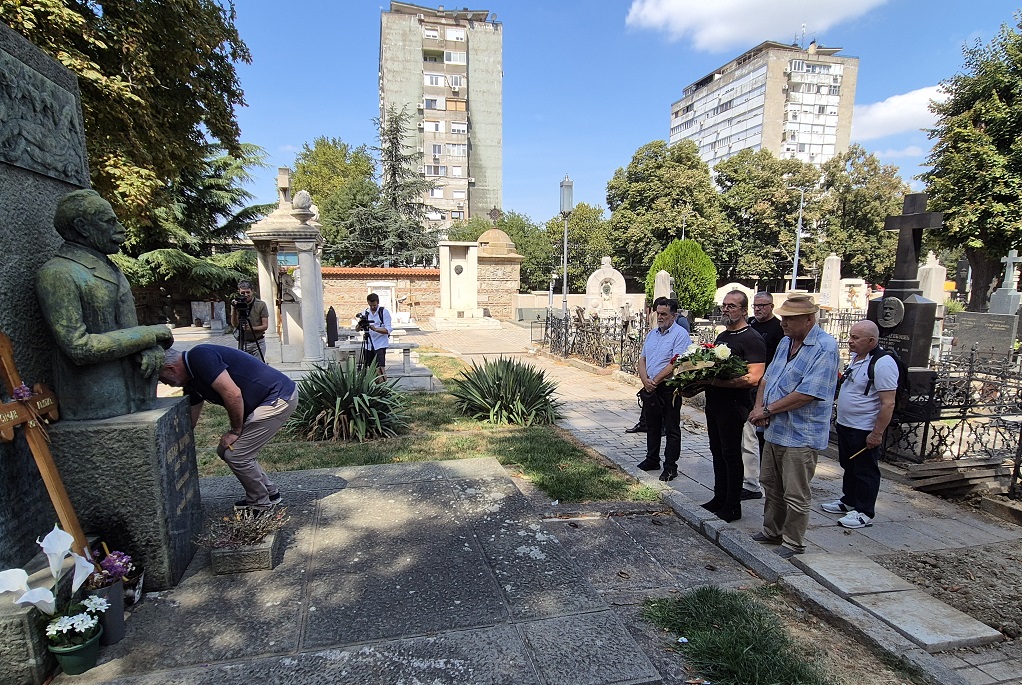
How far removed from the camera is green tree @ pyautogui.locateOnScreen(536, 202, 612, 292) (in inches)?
1468

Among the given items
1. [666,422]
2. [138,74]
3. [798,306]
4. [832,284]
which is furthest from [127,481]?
[832,284]

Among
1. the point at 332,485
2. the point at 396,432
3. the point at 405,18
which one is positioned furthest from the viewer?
the point at 405,18

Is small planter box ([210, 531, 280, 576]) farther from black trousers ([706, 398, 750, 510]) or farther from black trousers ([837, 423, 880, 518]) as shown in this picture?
black trousers ([837, 423, 880, 518])

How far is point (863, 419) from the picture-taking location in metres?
4.33

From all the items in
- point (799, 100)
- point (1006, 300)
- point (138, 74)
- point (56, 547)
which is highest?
point (799, 100)

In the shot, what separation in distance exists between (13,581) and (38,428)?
0.63 m

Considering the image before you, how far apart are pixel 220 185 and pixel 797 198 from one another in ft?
119

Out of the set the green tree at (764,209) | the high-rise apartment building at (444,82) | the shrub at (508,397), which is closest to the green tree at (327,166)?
the high-rise apartment building at (444,82)

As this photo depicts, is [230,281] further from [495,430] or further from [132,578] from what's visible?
[132,578]

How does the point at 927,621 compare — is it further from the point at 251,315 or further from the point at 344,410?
the point at 251,315

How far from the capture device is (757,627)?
8.38 ft

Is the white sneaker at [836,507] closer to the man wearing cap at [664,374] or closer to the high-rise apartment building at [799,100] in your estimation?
the man wearing cap at [664,374]

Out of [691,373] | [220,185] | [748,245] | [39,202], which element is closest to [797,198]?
[748,245]

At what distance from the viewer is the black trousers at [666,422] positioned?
5.02 metres
